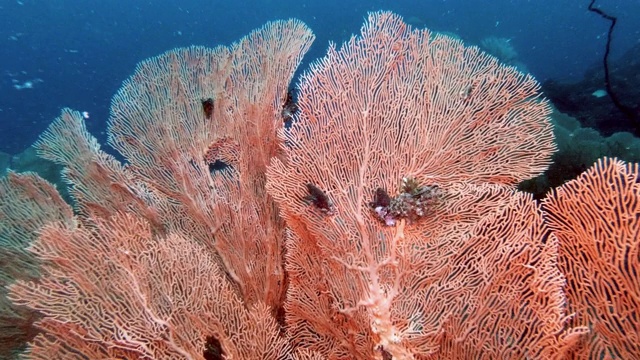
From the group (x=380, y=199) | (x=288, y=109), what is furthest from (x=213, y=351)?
(x=288, y=109)

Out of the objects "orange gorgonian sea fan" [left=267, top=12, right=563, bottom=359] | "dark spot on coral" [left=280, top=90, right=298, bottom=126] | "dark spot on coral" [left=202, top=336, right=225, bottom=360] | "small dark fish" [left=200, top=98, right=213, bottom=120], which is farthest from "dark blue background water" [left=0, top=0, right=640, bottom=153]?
"dark spot on coral" [left=202, top=336, right=225, bottom=360]

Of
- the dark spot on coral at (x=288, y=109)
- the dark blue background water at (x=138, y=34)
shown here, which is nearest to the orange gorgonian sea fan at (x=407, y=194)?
the dark spot on coral at (x=288, y=109)

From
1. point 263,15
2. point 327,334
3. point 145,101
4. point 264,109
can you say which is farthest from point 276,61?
point 263,15

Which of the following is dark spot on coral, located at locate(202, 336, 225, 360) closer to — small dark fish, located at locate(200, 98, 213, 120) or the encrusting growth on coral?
the encrusting growth on coral

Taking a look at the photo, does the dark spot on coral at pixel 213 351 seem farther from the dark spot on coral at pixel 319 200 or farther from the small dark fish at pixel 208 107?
the small dark fish at pixel 208 107

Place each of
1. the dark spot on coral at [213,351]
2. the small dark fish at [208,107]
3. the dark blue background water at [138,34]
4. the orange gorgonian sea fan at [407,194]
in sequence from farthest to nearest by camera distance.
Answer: the dark blue background water at [138,34], the small dark fish at [208,107], the dark spot on coral at [213,351], the orange gorgonian sea fan at [407,194]

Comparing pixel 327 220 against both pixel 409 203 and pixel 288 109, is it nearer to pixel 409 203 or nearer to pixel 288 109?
pixel 409 203

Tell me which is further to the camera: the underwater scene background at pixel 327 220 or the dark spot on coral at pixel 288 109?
the dark spot on coral at pixel 288 109

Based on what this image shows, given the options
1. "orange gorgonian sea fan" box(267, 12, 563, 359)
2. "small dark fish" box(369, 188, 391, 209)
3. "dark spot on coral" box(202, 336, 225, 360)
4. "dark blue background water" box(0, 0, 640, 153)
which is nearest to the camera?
"orange gorgonian sea fan" box(267, 12, 563, 359)
